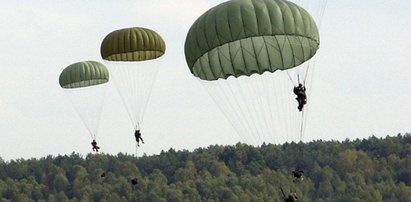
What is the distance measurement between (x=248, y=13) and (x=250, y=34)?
3.00ft

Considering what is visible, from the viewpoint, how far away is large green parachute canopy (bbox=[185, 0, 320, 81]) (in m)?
37.5

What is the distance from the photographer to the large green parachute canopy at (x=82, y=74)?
58.6 metres

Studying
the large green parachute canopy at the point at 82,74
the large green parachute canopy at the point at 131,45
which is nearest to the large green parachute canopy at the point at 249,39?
the large green parachute canopy at the point at 131,45

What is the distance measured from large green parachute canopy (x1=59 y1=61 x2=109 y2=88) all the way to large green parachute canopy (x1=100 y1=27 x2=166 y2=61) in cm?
537

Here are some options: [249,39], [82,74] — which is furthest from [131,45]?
[249,39]

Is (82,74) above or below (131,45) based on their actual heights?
above

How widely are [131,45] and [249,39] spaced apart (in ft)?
47.1

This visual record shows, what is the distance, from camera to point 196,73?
1599 inches

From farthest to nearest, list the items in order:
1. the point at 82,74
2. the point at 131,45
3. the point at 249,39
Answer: the point at 82,74, the point at 131,45, the point at 249,39

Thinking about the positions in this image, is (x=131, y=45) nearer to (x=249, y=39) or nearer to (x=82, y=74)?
(x=82, y=74)

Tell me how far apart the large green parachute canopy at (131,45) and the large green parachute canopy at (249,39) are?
12261mm

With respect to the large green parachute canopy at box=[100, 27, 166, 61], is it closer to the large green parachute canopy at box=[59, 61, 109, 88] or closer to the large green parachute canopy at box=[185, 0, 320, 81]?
the large green parachute canopy at box=[59, 61, 109, 88]

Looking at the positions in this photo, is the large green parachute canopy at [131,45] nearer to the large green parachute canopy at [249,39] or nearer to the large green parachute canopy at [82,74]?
the large green parachute canopy at [82,74]

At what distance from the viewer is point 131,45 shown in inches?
2055
